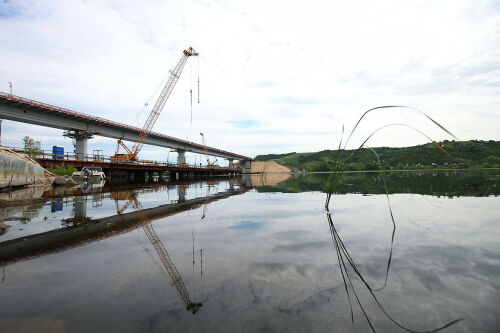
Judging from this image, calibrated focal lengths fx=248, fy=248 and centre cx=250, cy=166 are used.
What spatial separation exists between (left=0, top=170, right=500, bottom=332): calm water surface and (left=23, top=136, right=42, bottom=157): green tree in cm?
3756

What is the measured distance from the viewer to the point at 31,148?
3719 centimetres

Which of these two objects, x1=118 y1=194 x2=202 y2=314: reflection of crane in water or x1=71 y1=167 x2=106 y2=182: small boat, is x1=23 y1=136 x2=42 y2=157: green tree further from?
x1=118 y1=194 x2=202 y2=314: reflection of crane in water

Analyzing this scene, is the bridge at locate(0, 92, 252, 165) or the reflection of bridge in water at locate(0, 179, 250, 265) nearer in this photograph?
Result: the reflection of bridge in water at locate(0, 179, 250, 265)

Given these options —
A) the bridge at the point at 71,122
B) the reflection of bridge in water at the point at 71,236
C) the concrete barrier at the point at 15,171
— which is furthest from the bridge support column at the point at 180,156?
the reflection of bridge in water at the point at 71,236

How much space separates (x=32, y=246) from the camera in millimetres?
5168

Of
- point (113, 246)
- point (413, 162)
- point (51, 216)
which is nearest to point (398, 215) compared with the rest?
point (113, 246)

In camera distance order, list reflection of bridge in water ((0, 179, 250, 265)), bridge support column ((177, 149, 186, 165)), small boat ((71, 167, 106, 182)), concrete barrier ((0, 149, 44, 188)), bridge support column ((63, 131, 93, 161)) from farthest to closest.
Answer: bridge support column ((177, 149, 186, 165)) → bridge support column ((63, 131, 93, 161)) → small boat ((71, 167, 106, 182)) → concrete barrier ((0, 149, 44, 188)) → reflection of bridge in water ((0, 179, 250, 265))

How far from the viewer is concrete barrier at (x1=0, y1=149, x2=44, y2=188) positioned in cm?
1709

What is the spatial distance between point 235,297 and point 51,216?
8.58 metres

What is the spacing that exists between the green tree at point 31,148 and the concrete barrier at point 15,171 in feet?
52.5

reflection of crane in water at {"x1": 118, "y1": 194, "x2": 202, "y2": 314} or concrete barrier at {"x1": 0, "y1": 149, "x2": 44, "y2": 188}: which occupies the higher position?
concrete barrier at {"x1": 0, "y1": 149, "x2": 44, "y2": 188}

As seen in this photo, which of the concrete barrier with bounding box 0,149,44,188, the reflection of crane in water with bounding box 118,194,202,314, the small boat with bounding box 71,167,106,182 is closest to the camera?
the reflection of crane in water with bounding box 118,194,202,314

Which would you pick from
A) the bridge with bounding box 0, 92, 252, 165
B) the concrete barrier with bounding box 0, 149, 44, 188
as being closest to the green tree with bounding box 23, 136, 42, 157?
the bridge with bounding box 0, 92, 252, 165

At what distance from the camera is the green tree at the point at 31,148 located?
116ft
